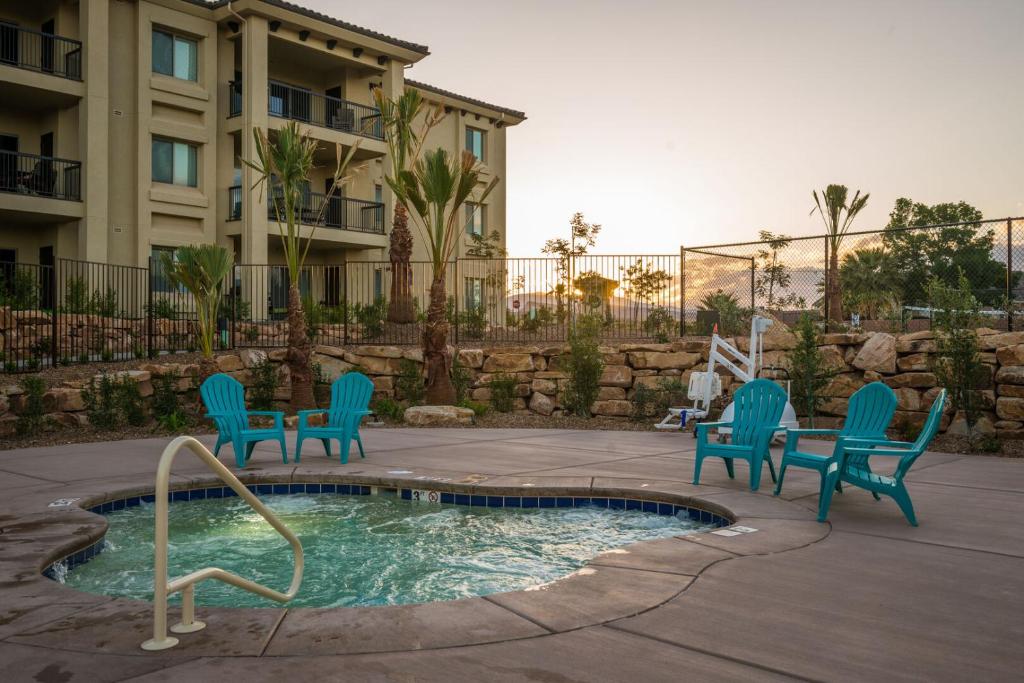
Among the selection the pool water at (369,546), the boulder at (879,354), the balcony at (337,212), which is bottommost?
the pool water at (369,546)

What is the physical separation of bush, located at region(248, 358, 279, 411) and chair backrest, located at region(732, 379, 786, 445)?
9.13 m

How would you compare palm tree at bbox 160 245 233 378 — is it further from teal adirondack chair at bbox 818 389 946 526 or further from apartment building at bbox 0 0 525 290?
teal adirondack chair at bbox 818 389 946 526

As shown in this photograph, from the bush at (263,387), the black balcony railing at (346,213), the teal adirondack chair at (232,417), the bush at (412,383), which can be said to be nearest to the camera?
the teal adirondack chair at (232,417)

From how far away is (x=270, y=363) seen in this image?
1420 cm

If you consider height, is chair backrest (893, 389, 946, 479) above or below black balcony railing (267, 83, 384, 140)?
below

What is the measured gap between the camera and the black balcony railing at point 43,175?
1947cm

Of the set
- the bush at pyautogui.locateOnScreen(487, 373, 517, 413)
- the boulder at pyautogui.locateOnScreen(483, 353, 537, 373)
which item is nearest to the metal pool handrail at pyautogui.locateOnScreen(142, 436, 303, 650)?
the bush at pyautogui.locateOnScreen(487, 373, 517, 413)

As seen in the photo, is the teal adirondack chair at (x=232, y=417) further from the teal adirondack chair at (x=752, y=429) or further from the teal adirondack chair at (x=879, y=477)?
the teal adirondack chair at (x=879, y=477)

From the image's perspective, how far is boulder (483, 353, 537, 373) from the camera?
14414mm

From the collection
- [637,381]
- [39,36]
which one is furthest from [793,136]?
[39,36]

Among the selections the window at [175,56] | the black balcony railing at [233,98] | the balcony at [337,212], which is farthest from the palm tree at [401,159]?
the window at [175,56]

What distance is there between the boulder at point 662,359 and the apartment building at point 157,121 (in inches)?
505

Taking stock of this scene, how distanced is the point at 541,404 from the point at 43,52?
1776cm

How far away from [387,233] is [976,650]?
948 inches
